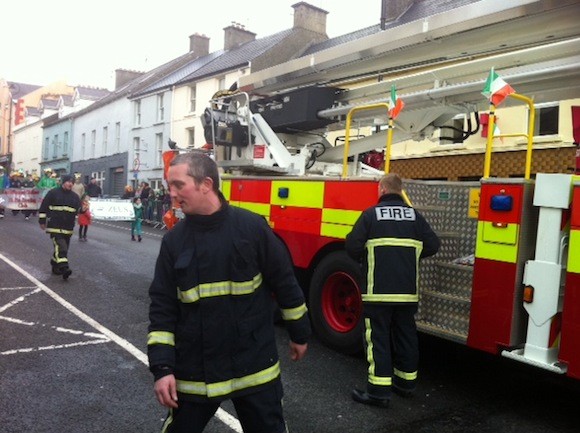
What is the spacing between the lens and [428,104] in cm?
563

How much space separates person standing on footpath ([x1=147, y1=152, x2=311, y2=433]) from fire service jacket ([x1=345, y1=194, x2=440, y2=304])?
172cm

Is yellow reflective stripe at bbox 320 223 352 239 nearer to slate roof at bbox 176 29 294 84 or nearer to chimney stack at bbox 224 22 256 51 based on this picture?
slate roof at bbox 176 29 294 84

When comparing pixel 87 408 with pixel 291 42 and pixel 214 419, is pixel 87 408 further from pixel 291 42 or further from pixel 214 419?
pixel 291 42

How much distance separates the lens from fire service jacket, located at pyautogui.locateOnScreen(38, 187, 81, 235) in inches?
345

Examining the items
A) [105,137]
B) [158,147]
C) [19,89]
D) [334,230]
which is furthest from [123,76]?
[334,230]

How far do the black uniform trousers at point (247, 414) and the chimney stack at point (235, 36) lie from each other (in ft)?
98.3

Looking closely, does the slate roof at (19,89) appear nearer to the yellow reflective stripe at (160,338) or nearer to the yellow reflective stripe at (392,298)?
the yellow reflective stripe at (392,298)

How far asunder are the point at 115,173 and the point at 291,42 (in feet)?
52.2

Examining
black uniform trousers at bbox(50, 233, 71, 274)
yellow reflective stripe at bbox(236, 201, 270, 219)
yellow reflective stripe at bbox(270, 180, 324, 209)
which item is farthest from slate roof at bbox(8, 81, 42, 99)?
yellow reflective stripe at bbox(270, 180, 324, 209)

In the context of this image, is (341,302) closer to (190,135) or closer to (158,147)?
(190,135)

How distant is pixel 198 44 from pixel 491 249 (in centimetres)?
3365

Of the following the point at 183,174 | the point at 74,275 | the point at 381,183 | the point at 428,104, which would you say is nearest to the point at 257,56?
the point at 74,275

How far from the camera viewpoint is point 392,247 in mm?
4043

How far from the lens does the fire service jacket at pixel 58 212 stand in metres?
8.76
